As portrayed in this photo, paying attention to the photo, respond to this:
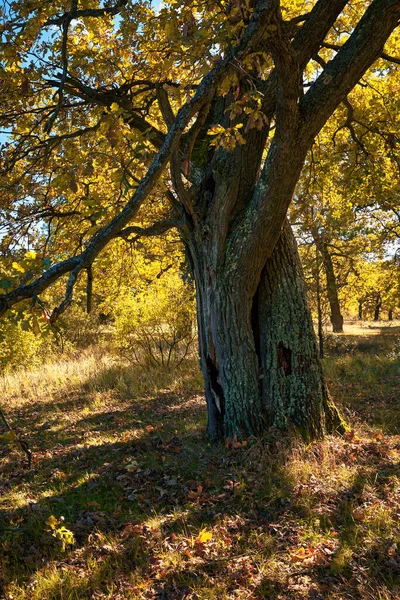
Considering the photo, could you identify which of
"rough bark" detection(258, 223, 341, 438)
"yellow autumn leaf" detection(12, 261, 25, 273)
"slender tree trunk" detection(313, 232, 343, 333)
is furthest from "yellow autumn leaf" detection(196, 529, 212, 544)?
"slender tree trunk" detection(313, 232, 343, 333)

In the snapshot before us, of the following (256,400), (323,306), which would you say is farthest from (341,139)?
(256,400)

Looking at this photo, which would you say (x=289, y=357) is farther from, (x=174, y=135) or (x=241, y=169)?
(x=174, y=135)

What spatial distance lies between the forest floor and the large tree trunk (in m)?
0.33

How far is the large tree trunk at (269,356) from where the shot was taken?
17.6 ft

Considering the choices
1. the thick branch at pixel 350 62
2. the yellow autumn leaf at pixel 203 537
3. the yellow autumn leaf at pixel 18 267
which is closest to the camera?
the yellow autumn leaf at pixel 18 267

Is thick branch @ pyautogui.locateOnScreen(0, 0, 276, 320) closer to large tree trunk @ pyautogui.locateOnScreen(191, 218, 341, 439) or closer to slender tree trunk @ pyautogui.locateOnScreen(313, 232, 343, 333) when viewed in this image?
large tree trunk @ pyautogui.locateOnScreen(191, 218, 341, 439)

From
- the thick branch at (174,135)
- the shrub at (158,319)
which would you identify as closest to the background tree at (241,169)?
the thick branch at (174,135)

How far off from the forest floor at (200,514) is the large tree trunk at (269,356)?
0.33 metres

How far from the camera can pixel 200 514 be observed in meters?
4.00

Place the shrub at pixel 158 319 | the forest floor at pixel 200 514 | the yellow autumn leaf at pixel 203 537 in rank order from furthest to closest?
1. the shrub at pixel 158 319
2. the yellow autumn leaf at pixel 203 537
3. the forest floor at pixel 200 514

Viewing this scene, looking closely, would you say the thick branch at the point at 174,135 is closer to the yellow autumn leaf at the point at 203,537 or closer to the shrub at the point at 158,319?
the yellow autumn leaf at the point at 203,537

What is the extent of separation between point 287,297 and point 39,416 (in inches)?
248

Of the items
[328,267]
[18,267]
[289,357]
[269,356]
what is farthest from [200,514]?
[328,267]

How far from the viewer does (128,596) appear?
9.89ft
